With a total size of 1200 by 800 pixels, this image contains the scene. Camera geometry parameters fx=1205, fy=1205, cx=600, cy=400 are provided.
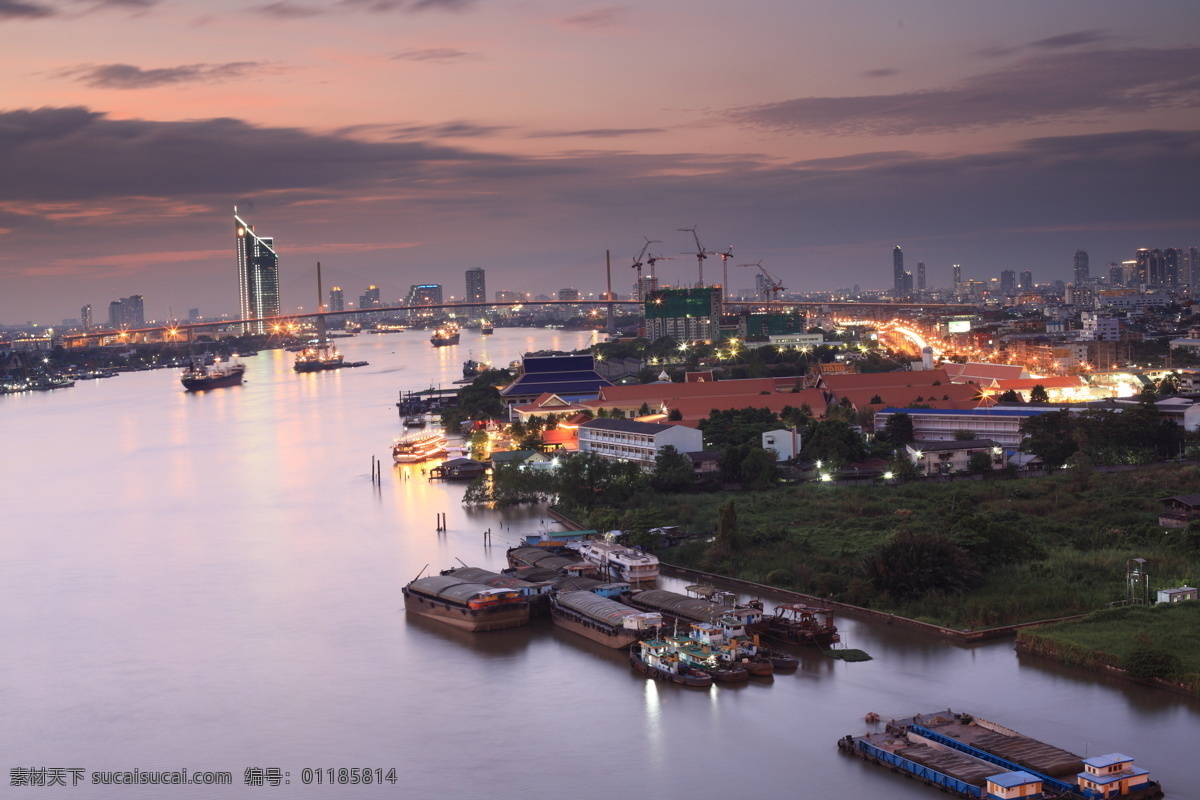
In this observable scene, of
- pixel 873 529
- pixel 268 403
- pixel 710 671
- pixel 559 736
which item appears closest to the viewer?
pixel 559 736

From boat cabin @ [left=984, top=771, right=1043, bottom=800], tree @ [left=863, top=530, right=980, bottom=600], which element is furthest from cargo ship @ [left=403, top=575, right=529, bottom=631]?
boat cabin @ [left=984, top=771, right=1043, bottom=800]

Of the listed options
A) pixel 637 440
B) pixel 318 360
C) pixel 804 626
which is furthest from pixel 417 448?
pixel 318 360

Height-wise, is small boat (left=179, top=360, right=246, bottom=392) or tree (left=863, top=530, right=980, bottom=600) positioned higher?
small boat (left=179, top=360, right=246, bottom=392)

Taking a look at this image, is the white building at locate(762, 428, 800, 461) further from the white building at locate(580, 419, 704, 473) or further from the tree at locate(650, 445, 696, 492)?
the tree at locate(650, 445, 696, 492)

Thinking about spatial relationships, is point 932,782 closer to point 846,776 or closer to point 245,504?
point 846,776

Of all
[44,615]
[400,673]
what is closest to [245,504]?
[44,615]

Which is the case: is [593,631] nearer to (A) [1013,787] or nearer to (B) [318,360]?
(A) [1013,787]
